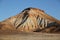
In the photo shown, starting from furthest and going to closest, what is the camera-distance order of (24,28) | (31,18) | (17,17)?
(17,17), (31,18), (24,28)

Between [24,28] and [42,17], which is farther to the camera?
[42,17]

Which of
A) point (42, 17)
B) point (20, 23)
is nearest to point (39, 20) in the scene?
point (42, 17)

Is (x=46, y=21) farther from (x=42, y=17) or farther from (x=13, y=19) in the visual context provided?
(x=13, y=19)

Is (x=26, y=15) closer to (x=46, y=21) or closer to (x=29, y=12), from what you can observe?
(x=29, y=12)

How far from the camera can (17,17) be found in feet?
442

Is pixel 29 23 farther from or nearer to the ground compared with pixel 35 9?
nearer to the ground

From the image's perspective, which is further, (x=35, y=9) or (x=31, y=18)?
(x=35, y=9)

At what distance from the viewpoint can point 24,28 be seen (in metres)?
118

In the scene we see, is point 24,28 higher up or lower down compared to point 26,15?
lower down

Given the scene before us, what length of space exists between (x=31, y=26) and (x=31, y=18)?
6019 millimetres

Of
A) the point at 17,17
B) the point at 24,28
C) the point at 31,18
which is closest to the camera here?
the point at 24,28

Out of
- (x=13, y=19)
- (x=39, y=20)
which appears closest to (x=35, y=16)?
(x=39, y=20)

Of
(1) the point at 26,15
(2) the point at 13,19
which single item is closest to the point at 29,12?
(1) the point at 26,15

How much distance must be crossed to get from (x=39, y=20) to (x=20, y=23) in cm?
1153
